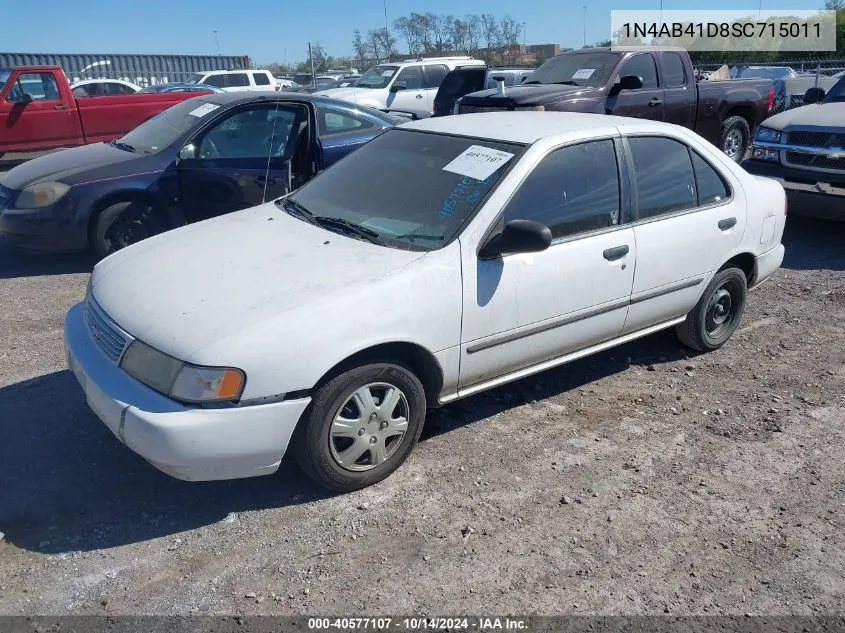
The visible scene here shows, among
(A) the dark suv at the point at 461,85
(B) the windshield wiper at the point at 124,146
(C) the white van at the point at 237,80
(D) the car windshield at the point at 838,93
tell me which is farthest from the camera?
(C) the white van at the point at 237,80

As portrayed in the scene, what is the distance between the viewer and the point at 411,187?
406 centimetres

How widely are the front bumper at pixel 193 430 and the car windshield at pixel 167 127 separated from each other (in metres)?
4.24

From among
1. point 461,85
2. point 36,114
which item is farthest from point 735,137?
point 36,114

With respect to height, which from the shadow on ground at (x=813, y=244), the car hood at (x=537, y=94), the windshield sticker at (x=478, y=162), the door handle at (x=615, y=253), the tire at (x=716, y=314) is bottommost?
the shadow on ground at (x=813, y=244)

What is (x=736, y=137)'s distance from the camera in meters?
11.6

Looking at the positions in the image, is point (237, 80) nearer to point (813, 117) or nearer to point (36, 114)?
point (36, 114)

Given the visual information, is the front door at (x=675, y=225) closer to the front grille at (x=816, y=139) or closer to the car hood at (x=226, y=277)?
the car hood at (x=226, y=277)

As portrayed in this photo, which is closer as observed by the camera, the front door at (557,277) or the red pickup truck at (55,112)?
the front door at (557,277)

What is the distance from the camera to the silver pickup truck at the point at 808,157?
7.43 m

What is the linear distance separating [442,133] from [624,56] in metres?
6.78

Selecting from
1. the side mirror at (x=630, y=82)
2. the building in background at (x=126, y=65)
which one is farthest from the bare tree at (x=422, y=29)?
the side mirror at (x=630, y=82)

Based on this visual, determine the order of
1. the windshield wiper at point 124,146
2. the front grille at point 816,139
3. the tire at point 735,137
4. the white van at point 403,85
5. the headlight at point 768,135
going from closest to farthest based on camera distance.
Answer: the windshield wiper at point 124,146
the front grille at point 816,139
the headlight at point 768,135
the tire at point 735,137
the white van at point 403,85

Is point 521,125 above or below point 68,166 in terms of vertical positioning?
above

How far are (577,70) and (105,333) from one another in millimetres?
8567
